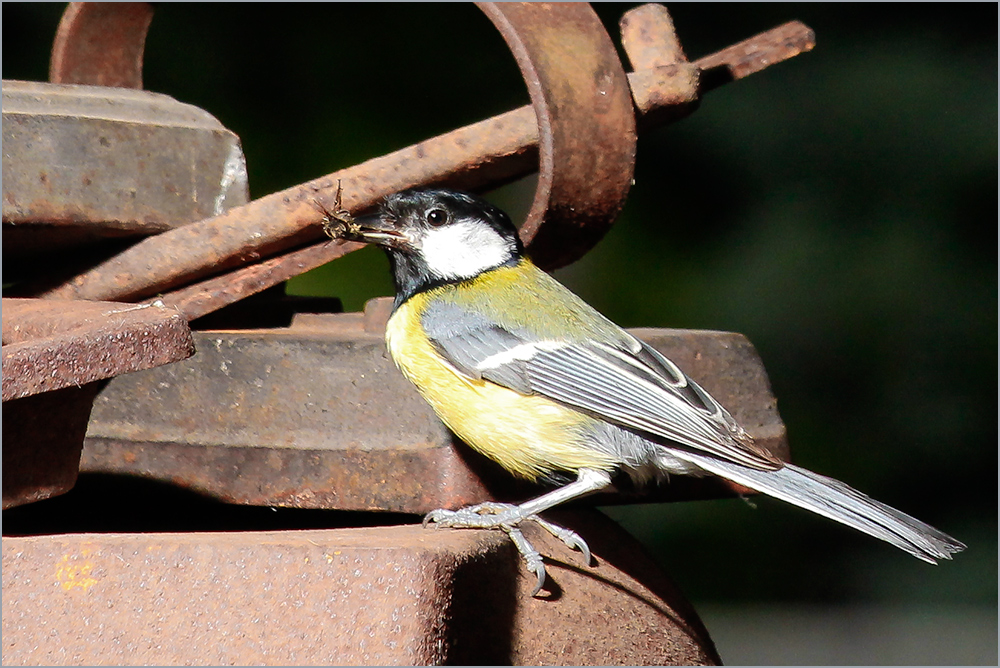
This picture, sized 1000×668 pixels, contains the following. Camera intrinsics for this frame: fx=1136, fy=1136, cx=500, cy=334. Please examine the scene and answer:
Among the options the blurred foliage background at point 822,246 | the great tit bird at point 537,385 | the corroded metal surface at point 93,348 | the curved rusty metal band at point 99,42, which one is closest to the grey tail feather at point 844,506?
the great tit bird at point 537,385

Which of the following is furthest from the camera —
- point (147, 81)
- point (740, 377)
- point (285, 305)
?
point (147, 81)

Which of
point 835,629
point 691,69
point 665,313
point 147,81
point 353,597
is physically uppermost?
point 691,69

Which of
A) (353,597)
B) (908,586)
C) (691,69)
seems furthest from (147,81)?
(908,586)

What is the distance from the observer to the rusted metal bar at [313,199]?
168cm

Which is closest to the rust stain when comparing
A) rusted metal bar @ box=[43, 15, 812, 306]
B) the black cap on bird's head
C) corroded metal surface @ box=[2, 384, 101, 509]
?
corroded metal surface @ box=[2, 384, 101, 509]

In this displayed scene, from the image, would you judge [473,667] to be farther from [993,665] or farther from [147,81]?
[993,665]

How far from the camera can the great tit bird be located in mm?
1603

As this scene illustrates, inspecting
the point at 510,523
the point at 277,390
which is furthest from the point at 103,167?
the point at 510,523

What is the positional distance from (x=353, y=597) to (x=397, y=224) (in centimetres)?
79

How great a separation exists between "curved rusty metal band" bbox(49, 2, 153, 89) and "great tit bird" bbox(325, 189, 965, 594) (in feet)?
2.17

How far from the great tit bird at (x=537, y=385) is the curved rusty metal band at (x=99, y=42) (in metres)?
0.66

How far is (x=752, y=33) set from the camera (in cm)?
423

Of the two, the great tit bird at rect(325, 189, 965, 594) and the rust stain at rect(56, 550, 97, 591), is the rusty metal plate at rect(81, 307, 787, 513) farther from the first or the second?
the rust stain at rect(56, 550, 97, 591)

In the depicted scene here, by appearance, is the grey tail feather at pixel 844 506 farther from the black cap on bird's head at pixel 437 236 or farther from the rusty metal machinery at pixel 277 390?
the black cap on bird's head at pixel 437 236
